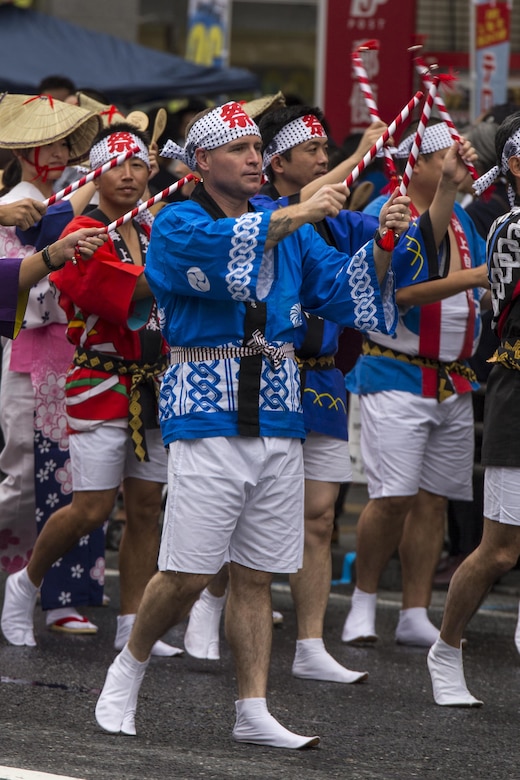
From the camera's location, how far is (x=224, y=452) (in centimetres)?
466

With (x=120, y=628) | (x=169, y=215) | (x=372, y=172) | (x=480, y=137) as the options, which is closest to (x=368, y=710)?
(x=120, y=628)

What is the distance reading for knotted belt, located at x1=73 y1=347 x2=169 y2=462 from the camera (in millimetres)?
6016

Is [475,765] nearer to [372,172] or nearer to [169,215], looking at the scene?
[169,215]

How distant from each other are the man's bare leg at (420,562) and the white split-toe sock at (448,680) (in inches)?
42.8

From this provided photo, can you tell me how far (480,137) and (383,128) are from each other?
1652mm

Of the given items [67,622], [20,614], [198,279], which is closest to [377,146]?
[198,279]

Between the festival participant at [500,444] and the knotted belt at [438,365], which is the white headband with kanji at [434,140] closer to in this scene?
the knotted belt at [438,365]

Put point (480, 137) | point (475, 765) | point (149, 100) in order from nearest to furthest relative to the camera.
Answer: point (475, 765)
point (480, 137)
point (149, 100)

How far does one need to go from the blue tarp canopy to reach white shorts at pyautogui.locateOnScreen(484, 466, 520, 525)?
7.37 meters

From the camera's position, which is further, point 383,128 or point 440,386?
point 440,386

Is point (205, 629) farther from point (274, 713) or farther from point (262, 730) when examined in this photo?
point (262, 730)

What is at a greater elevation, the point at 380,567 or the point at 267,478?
the point at 267,478

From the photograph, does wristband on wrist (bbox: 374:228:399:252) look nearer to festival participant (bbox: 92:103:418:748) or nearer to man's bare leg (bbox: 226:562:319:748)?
festival participant (bbox: 92:103:418:748)

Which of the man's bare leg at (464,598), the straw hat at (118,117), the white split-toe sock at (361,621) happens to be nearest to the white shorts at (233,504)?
the man's bare leg at (464,598)
